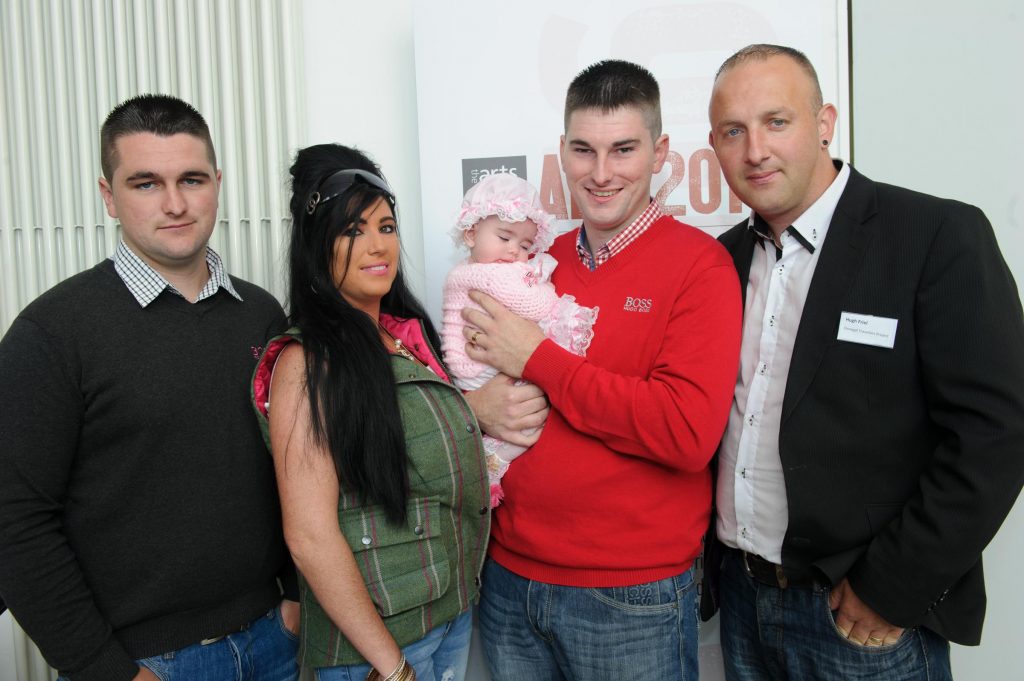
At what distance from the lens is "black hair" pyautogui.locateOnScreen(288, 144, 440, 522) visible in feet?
4.89

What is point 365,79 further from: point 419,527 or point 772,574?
point 772,574

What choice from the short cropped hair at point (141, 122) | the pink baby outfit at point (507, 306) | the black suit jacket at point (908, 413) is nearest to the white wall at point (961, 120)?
the black suit jacket at point (908, 413)

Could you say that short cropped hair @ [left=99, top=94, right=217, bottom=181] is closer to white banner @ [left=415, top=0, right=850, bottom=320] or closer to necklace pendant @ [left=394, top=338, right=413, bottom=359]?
necklace pendant @ [left=394, top=338, right=413, bottom=359]

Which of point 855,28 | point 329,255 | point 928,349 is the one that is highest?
point 855,28

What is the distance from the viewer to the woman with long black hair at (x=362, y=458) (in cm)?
149

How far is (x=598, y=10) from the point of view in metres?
2.47

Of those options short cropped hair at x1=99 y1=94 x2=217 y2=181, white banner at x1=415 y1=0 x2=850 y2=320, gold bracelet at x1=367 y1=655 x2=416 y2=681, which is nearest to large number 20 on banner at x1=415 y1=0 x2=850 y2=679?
white banner at x1=415 y1=0 x2=850 y2=320

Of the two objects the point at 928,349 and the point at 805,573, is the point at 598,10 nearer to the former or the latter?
→ the point at 928,349

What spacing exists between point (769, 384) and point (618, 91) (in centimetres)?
92

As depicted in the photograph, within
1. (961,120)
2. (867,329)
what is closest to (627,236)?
(867,329)

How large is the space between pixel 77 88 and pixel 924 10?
3437 mm

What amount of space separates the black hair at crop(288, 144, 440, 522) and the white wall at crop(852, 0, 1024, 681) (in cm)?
213

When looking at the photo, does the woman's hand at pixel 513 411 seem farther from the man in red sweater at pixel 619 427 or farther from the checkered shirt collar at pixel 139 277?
the checkered shirt collar at pixel 139 277

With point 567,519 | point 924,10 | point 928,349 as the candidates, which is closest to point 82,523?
point 567,519
